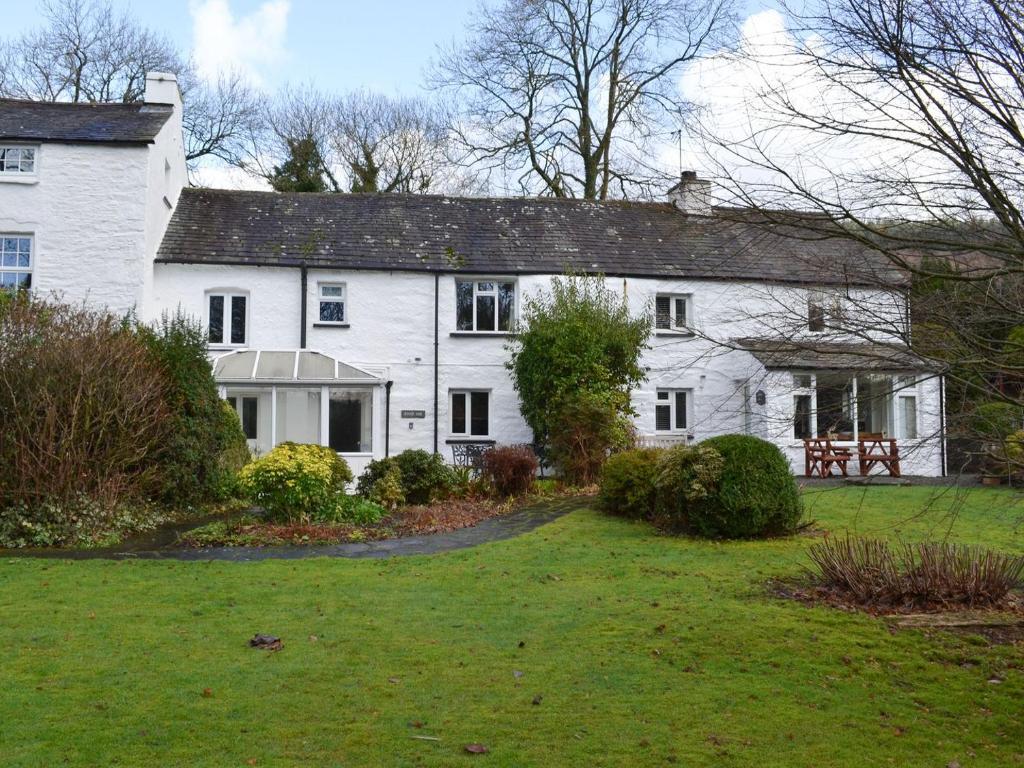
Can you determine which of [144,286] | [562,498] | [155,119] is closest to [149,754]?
[562,498]

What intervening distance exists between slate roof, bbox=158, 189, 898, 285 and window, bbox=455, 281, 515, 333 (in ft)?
1.81

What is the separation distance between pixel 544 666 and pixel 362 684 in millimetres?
1370

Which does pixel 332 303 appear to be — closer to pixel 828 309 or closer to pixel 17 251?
pixel 17 251

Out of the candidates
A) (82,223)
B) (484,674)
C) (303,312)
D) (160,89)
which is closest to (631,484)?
(484,674)

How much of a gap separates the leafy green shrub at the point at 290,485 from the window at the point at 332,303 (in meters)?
9.21

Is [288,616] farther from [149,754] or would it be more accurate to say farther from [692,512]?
[692,512]

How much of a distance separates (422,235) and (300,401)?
6476mm

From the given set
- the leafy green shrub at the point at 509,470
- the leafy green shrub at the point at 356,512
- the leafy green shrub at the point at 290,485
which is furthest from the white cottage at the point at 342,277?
the leafy green shrub at the point at 290,485

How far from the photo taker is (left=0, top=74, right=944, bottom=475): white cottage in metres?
21.5

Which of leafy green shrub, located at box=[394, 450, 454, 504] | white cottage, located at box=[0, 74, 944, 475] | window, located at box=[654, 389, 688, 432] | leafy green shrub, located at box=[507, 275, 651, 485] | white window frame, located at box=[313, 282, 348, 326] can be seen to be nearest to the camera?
leafy green shrub, located at box=[394, 450, 454, 504]

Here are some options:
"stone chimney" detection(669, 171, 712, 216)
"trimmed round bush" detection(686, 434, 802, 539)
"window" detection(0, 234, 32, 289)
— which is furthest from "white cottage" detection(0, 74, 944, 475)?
"stone chimney" detection(669, 171, 712, 216)

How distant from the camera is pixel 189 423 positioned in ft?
51.7

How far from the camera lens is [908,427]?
2362 centimetres

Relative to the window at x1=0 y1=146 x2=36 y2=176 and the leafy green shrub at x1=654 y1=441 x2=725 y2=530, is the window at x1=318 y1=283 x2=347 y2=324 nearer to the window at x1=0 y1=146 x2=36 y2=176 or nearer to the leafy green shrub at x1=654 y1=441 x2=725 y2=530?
the window at x1=0 y1=146 x2=36 y2=176
